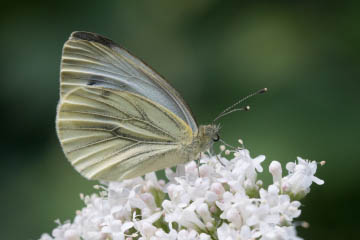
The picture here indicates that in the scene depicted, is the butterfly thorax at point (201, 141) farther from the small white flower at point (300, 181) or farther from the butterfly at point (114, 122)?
the small white flower at point (300, 181)

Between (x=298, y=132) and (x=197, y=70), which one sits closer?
(x=298, y=132)

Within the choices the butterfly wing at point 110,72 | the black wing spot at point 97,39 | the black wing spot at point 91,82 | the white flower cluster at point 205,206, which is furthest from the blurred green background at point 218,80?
the black wing spot at point 97,39

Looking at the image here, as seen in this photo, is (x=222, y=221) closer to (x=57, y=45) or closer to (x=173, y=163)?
(x=173, y=163)

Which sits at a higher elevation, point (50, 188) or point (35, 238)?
point (50, 188)

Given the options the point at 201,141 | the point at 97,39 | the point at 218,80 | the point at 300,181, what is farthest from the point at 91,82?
the point at 218,80

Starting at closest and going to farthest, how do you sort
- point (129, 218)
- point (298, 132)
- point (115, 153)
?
point (129, 218) < point (115, 153) < point (298, 132)

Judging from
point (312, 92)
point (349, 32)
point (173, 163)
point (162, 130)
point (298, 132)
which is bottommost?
point (173, 163)

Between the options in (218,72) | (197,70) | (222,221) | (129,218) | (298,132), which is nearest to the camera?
(222,221)

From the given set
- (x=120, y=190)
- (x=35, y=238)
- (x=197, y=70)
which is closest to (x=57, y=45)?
(x=197, y=70)
